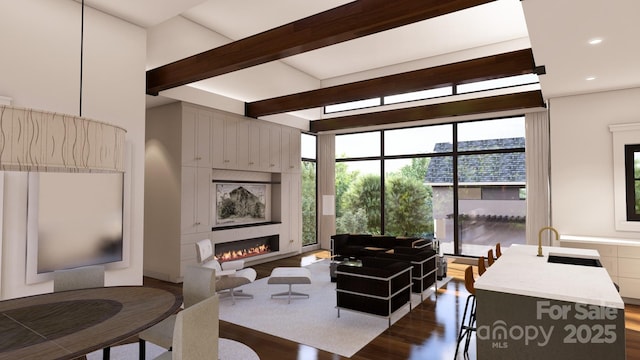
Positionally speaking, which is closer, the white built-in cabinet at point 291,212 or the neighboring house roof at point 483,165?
the neighboring house roof at point 483,165

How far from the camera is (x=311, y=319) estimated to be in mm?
→ 4293

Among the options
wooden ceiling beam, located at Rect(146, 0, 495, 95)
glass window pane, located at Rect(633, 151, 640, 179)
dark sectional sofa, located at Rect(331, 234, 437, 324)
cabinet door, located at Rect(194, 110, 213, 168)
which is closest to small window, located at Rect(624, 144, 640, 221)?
glass window pane, located at Rect(633, 151, 640, 179)

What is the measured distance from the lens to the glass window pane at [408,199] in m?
8.12

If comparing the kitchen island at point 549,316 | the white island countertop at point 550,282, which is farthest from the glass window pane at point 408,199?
the kitchen island at point 549,316

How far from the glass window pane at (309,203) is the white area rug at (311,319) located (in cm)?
357

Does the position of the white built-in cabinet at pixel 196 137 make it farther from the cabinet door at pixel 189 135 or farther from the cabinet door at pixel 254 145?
the cabinet door at pixel 254 145

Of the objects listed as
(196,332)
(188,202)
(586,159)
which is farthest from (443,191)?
(196,332)

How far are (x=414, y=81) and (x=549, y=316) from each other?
3736mm

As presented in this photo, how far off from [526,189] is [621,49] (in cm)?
372

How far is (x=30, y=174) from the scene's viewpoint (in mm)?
3355

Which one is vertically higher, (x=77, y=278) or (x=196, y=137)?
(x=196, y=137)

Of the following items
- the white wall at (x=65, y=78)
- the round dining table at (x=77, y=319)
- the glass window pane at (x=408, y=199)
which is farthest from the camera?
the glass window pane at (x=408, y=199)

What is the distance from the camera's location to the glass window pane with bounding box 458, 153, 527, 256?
7.08 m

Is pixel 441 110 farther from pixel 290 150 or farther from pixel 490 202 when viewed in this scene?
pixel 290 150
